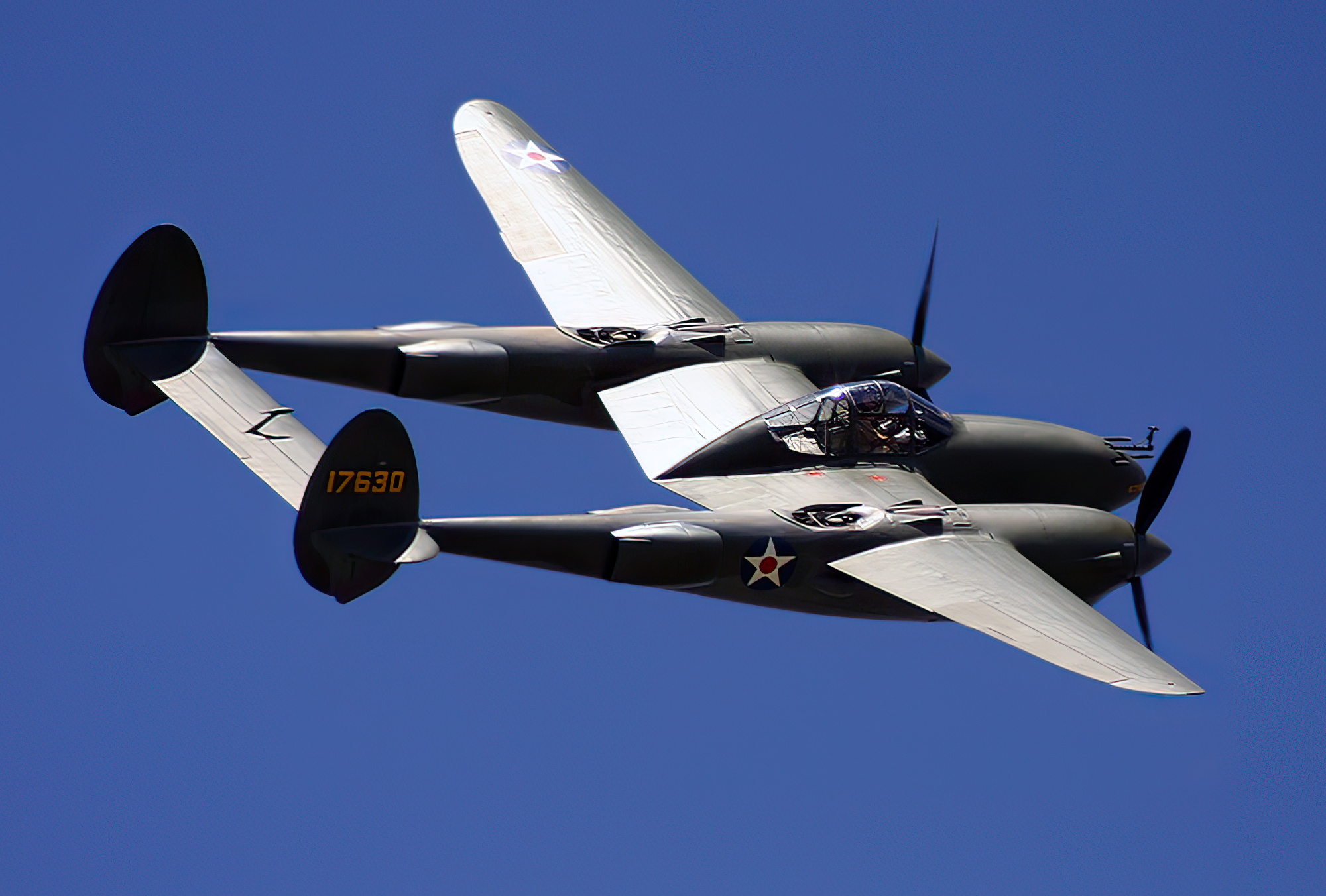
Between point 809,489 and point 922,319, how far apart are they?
271 inches

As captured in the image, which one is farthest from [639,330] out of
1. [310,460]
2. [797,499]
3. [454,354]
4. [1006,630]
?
[1006,630]

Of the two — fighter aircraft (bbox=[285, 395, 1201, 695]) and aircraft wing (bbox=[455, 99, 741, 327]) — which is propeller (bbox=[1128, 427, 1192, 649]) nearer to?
fighter aircraft (bbox=[285, 395, 1201, 695])

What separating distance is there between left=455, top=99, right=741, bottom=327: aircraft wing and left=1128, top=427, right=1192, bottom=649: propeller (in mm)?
8236

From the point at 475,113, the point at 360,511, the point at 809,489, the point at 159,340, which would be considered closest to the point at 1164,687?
the point at 809,489

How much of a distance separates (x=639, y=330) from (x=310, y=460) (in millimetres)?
7985

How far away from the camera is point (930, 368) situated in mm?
37844

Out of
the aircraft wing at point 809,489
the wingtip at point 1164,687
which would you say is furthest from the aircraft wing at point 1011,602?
the aircraft wing at point 809,489

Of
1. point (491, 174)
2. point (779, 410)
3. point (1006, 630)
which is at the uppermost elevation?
point (491, 174)

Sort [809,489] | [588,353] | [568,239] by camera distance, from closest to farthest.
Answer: [809,489], [588,353], [568,239]

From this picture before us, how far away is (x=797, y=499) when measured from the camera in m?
31.4

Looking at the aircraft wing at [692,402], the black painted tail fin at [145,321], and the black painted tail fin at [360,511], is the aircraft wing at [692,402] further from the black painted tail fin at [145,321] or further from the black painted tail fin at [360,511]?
the black painted tail fin at [145,321]

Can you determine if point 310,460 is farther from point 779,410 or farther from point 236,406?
point 779,410

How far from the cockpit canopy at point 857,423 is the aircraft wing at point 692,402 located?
1.03 m

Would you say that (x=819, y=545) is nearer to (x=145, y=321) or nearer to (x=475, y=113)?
(x=145, y=321)
